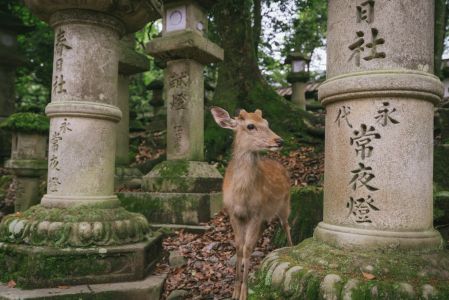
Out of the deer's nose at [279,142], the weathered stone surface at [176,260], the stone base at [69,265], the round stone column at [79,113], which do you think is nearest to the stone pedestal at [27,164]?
the round stone column at [79,113]

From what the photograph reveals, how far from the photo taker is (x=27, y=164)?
653 centimetres

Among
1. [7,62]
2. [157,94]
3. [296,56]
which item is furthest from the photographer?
[157,94]

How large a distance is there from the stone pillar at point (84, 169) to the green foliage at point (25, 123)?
112 inches

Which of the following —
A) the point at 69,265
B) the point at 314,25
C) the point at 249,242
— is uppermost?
the point at 314,25

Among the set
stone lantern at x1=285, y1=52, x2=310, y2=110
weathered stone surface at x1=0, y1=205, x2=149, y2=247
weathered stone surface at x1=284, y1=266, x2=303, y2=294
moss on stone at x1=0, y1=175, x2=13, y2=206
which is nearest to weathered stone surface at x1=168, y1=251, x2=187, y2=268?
weathered stone surface at x1=0, y1=205, x2=149, y2=247

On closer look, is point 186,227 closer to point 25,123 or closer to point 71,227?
point 71,227

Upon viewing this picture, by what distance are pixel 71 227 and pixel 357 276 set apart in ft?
8.58

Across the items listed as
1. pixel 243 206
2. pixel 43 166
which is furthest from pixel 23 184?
pixel 243 206

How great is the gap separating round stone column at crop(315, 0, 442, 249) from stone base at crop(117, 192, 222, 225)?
3437mm

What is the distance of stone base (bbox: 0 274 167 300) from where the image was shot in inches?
127

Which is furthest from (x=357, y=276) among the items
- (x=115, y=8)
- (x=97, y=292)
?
(x=115, y=8)

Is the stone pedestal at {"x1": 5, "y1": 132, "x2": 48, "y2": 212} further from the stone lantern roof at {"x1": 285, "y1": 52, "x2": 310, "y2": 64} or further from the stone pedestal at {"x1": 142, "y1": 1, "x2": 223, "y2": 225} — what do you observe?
the stone lantern roof at {"x1": 285, "y1": 52, "x2": 310, "y2": 64}

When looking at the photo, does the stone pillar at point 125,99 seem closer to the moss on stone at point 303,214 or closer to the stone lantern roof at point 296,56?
the moss on stone at point 303,214

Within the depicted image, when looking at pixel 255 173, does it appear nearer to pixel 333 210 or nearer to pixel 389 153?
pixel 333 210
